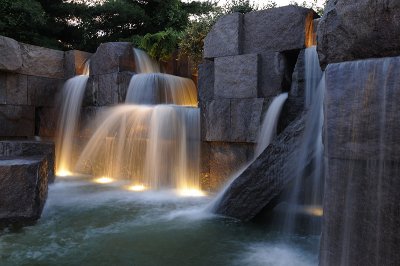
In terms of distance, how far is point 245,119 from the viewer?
229 inches

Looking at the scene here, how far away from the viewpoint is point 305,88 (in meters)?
5.38

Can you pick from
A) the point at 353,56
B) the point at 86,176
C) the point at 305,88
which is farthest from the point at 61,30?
the point at 353,56

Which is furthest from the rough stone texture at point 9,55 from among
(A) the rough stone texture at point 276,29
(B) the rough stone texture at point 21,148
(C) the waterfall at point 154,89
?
(A) the rough stone texture at point 276,29

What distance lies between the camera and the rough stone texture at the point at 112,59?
9000mm

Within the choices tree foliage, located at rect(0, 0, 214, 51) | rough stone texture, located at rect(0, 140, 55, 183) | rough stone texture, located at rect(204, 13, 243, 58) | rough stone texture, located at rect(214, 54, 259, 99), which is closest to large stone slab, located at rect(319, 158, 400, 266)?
rough stone texture, located at rect(214, 54, 259, 99)

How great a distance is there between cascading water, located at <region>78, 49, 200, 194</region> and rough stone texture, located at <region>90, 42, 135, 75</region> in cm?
59

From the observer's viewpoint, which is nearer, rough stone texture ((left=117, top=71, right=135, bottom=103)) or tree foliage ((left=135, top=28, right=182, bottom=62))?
rough stone texture ((left=117, top=71, right=135, bottom=103))

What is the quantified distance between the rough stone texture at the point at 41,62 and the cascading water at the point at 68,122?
816 millimetres

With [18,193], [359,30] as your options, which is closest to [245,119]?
[359,30]

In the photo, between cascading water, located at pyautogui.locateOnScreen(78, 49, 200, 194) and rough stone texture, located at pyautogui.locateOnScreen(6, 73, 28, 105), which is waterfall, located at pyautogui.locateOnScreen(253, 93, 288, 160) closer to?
cascading water, located at pyautogui.locateOnScreen(78, 49, 200, 194)

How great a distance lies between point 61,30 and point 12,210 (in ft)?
40.7

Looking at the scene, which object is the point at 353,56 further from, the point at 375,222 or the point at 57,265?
the point at 57,265

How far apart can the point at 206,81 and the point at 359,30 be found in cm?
424

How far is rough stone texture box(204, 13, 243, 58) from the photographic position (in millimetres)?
6094
